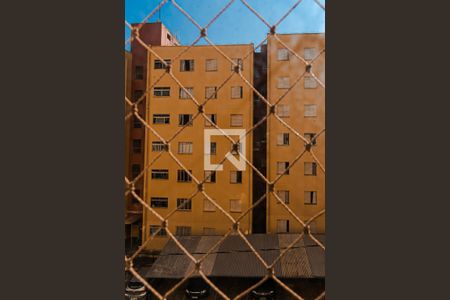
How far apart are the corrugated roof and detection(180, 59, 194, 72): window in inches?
19.9

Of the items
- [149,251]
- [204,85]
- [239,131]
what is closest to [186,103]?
[204,85]

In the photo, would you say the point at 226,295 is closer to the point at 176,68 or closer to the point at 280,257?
the point at 280,257

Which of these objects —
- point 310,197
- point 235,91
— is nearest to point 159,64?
point 235,91

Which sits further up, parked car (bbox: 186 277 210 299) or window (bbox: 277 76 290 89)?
window (bbox: 277 76 290 89)

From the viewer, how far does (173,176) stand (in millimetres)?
1131

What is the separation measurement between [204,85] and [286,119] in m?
0.26

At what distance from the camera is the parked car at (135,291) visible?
1114 mm

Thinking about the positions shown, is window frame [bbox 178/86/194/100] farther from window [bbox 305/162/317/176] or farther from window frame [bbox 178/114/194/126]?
window [bbox 305/162/317/176]

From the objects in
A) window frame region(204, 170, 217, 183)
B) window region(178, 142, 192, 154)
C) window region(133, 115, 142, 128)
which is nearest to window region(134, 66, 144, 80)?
window region(133, 115, 142, 128)

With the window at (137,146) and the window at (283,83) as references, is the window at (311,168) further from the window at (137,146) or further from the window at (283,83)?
the window at (137,146)

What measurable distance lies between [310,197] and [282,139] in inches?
7.2

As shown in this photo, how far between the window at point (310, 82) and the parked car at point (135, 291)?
30.1 inches

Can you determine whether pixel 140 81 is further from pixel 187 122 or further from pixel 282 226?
pixel 282 226

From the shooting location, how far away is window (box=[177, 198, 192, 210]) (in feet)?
3.68
